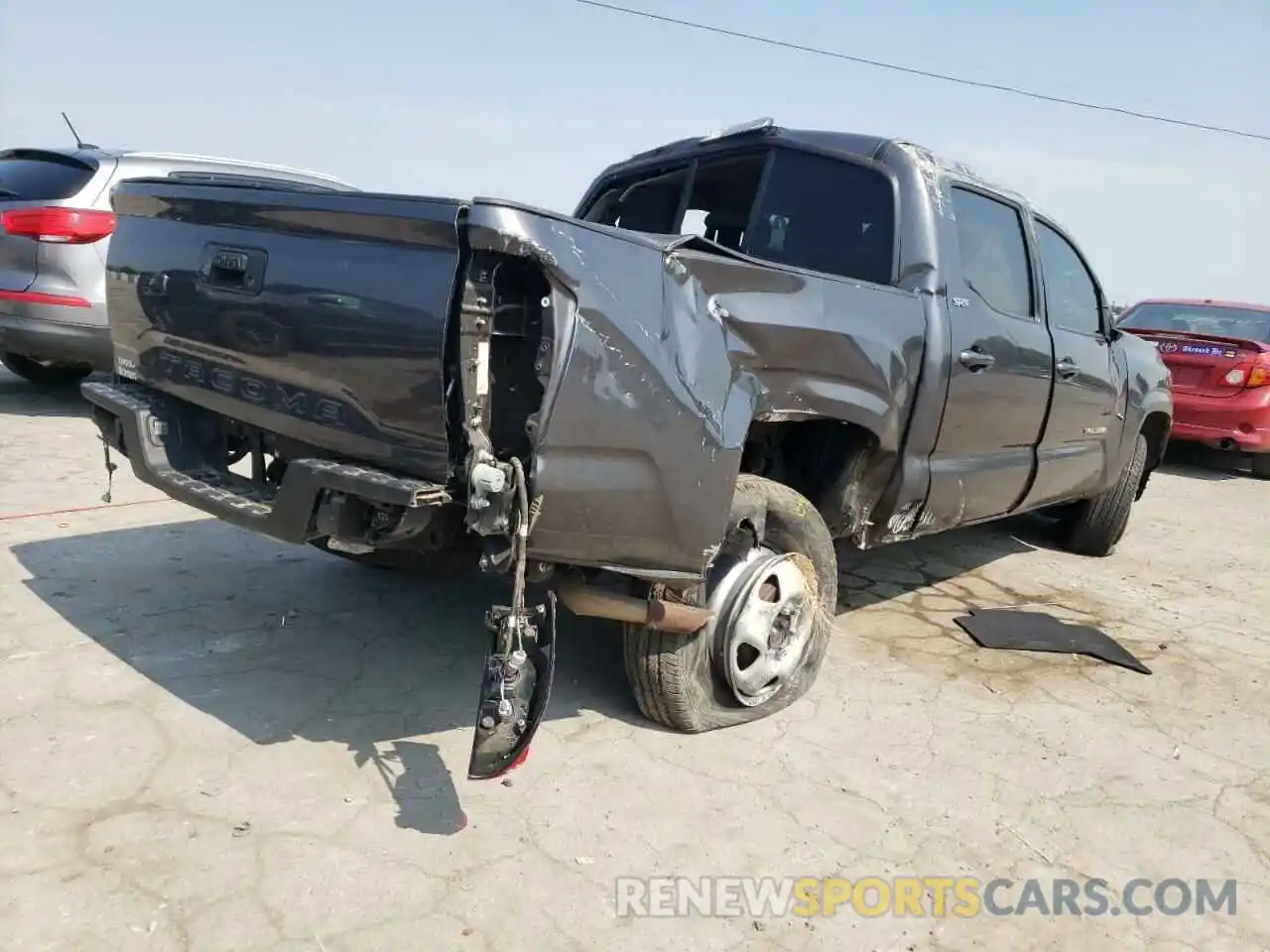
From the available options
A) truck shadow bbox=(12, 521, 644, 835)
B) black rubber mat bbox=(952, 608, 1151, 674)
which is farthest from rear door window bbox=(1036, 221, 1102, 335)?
truck shadow bbox=(12, 521, 644, 835)

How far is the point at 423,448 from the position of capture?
2.30 metres

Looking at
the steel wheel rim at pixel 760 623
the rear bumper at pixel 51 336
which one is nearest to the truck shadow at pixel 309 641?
the steel wheel rim at pixel 760 623

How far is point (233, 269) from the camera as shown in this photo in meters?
2.64

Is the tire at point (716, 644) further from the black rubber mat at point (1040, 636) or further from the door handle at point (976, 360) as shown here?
the black rubber mat at point (1040, 636)

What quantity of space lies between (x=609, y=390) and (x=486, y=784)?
1.18 m

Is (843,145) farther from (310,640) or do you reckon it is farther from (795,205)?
(310,640)

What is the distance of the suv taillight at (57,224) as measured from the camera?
599 centimetres

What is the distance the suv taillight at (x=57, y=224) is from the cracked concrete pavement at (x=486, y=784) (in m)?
2.38

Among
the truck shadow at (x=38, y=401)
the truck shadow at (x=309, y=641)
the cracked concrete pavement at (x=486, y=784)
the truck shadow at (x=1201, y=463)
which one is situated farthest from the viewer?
the truck shadow at (x=1201, y=463)

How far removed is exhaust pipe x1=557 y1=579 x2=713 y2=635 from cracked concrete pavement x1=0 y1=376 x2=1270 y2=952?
0.48 m

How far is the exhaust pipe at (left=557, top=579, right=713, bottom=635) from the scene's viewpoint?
2666 millimetres

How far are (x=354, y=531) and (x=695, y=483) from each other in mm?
884

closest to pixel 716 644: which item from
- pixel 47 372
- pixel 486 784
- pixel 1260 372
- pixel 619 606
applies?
pixel 619 606

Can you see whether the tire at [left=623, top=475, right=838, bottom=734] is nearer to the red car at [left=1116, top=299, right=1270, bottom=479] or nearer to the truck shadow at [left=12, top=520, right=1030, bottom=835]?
the truck shadow at [left=12, top=520, right=1030, bottom=835]
